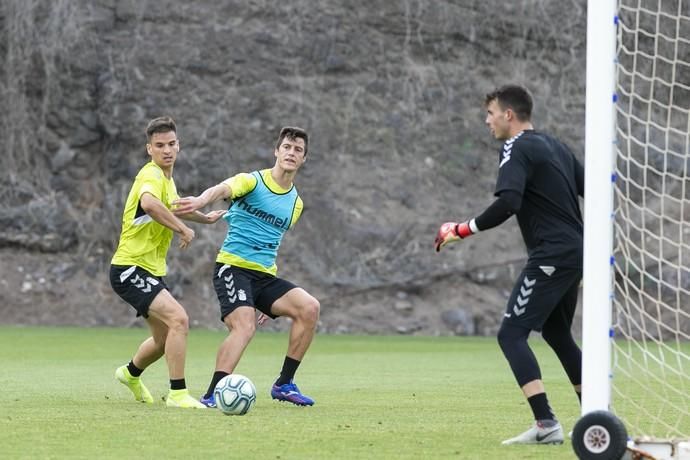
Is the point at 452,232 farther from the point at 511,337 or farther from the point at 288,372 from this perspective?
the point at 288,372

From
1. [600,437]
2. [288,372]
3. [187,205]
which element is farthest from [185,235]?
[600,437]

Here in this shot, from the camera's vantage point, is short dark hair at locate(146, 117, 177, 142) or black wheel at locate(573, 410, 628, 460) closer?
black wheel at locate(573, 410, 628, 460)

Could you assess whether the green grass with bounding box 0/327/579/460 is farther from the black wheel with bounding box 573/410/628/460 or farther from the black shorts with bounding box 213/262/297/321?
the black shorts with bounding box 213/262/297/321

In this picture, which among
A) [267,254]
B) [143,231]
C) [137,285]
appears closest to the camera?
[137,285]

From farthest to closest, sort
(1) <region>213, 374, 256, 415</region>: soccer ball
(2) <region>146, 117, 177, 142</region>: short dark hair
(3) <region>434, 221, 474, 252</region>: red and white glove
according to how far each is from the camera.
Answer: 1. (2) <region>146, 117, 177, 142</region>: short dark hair
2. (1) <region>213, 374, 256, 415</region>: soccer ball
3. (3) <region>434, 221, 474, 252</region>: red and white glove

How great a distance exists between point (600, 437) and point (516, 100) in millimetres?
2344

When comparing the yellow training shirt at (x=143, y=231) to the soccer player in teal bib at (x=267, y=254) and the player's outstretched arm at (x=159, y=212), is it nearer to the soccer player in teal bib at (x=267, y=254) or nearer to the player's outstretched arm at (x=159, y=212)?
the player's outstretched arm at (x=159, y=212)

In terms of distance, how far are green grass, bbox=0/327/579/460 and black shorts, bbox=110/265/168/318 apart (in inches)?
31.0

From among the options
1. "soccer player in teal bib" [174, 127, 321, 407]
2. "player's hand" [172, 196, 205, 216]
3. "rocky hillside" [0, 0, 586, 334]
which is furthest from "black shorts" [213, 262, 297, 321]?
"rocky hillside" [0, 0, 586, 334]

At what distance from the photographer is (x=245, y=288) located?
10.6 metres

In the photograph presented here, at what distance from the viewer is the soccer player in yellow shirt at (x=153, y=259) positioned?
10.2 metres

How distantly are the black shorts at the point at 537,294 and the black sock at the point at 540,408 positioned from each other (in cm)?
42

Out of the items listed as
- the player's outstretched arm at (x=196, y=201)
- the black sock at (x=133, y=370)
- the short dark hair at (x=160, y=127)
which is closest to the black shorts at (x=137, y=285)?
the black sock at (x=133, y=370)

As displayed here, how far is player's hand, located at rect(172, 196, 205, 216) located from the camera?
377 inches
